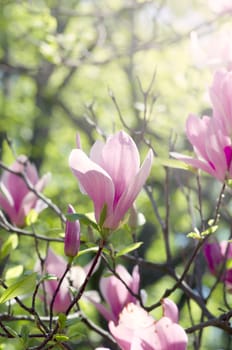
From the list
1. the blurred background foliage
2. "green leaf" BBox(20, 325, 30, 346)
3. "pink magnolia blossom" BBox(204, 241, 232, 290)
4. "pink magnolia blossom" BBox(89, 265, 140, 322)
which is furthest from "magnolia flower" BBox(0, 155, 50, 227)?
the blurred background foliage

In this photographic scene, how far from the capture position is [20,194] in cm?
159

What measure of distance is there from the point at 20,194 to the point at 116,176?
71 centimetres

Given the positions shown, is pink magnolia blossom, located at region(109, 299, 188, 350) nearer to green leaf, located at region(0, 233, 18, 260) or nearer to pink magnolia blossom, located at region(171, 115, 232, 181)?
pink magnolia blossom, located at region(171, 115, 232, 181)

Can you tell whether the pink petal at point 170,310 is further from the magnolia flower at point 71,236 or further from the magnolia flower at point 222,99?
the magnolia flower at point 222,99

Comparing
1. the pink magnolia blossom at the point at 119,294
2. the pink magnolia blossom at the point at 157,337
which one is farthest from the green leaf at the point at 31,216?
the pink magnolia blossom at the point at 157,337

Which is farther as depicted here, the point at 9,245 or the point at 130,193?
the point at 9,245

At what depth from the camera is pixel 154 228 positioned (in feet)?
21.1

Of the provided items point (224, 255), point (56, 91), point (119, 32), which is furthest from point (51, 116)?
point (224, 255)

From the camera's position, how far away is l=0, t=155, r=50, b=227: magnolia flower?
154 centimetres

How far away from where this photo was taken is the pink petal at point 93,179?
0.88 meters

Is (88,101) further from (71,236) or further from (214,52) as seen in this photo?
(71,236)

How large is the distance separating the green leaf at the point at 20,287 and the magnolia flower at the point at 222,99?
0.38 metres

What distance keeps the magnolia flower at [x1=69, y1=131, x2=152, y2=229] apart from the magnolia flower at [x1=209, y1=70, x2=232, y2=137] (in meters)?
0.17

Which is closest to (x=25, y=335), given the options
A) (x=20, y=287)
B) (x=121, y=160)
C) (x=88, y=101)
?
(x=20, y=287)
